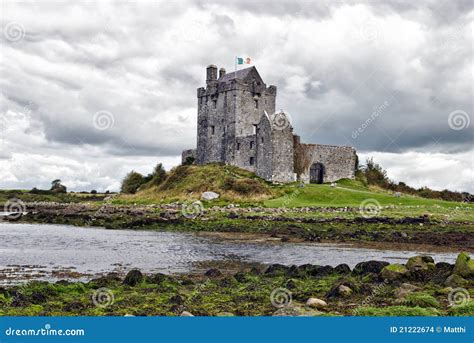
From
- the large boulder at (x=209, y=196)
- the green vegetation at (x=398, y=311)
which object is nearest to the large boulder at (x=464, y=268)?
the green vegetation at (x=398, y=311)

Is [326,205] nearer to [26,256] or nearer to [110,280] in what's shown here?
[26,256]

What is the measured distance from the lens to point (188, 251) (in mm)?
25047

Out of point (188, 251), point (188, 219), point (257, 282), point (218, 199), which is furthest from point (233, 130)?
point (257, 282)

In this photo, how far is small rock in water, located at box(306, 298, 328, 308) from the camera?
40.0 ft

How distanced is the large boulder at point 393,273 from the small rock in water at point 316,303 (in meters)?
4.05

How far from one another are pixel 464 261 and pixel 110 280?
398 inches

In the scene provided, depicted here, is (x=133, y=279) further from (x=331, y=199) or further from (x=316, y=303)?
(x=331, y=199)

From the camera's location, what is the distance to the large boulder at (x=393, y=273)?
15.8 metres

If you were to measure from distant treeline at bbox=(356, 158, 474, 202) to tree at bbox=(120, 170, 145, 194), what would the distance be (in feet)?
92.2

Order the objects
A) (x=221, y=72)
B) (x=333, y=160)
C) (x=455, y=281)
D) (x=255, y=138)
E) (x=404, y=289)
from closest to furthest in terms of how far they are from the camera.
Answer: (x=404, y=289) < (x=455, y=281) < (x=255, y=138) < (x=333, y=160) < (x=221, y=72)

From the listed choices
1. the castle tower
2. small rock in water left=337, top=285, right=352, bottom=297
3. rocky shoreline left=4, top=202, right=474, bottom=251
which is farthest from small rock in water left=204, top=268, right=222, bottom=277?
the castle tower

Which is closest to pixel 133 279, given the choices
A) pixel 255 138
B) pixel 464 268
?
pixel 464 268

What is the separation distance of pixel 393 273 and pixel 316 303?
4428 mm

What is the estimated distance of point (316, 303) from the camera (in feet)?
40.4
